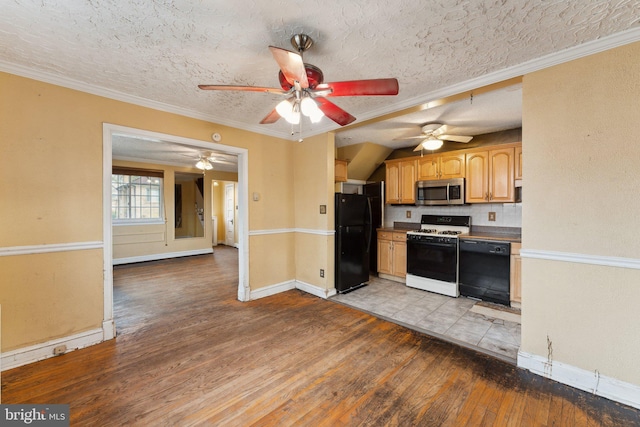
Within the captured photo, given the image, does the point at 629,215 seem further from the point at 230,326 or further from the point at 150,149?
the point at 150,149

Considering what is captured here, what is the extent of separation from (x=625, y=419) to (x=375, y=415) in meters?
1.56

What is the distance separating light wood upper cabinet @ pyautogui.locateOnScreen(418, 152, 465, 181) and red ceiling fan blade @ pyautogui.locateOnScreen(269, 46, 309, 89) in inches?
129

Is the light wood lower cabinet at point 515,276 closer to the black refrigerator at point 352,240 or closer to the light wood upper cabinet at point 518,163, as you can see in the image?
the light wood upper cabinet at point 518,163

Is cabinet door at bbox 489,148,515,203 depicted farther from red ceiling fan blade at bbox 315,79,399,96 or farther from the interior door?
the interior door

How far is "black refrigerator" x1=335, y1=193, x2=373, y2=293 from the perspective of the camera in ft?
12.5

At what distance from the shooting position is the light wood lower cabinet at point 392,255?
14.1ft

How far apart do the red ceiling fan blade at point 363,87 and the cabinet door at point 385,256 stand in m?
3.25

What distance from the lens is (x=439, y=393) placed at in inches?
71.0

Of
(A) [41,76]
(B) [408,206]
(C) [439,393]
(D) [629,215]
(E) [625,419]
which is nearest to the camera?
(E) [625,419]

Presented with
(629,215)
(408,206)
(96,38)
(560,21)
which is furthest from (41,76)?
(408,206)

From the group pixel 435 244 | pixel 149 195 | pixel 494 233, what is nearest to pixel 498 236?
pixel 494 233

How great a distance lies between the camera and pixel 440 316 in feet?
10.0

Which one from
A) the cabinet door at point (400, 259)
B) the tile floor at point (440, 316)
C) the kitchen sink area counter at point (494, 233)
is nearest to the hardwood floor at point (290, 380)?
the tile floor at point (440, 316)

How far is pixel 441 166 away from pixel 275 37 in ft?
11.1
